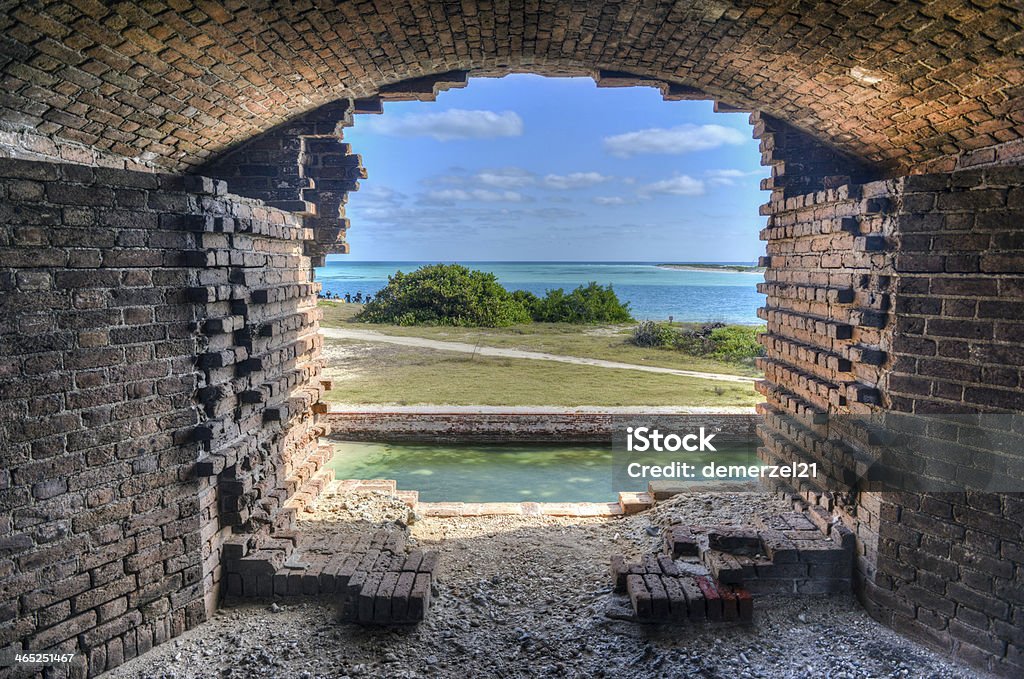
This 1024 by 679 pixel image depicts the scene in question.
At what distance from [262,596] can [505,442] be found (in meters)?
6.72

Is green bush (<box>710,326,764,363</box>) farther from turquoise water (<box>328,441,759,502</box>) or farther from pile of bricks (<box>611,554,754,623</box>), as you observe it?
pile of bricks (<box>611,554,754,623</box>)

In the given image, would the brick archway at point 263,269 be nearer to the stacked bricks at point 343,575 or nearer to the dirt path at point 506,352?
the stacked bricks at point 343,575

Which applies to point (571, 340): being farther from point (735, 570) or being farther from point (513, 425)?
point (735, 570)

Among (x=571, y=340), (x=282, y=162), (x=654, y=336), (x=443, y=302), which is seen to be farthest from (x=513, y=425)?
(x=443, y=302)

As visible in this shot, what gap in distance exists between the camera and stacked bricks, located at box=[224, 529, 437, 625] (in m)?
4.38

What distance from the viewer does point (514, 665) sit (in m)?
4.10

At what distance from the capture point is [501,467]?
9.90 meters

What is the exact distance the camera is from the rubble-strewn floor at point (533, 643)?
398 cm

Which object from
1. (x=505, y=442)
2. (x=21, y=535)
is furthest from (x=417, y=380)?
(x=21, y=535)

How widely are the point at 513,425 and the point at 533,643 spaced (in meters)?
6.77

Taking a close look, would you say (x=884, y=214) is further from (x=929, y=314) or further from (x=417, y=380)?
(x=417, y=380)

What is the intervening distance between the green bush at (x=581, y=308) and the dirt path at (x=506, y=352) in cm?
823

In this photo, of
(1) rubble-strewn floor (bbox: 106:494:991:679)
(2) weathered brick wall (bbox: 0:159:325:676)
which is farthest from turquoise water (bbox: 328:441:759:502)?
(2) weathered brick wall (bbox: 0:159:325:676)

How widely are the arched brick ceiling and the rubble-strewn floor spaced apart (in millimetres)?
3790
